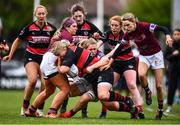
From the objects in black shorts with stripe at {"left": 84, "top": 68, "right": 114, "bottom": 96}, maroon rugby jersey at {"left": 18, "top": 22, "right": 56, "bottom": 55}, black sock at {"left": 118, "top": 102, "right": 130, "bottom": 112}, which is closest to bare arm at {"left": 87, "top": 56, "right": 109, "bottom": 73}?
black shorts with stripe at {"left": 84, "top": 68, "right": 114, "bottom": 96}

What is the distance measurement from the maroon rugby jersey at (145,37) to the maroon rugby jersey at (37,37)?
5.33 feet

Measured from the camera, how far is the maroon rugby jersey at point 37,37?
16.5 meters

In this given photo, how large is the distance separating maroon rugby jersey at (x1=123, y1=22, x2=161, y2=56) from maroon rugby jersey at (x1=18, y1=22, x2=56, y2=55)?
1.63 m

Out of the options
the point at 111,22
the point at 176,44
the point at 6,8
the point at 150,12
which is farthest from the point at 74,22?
the point at 150,12

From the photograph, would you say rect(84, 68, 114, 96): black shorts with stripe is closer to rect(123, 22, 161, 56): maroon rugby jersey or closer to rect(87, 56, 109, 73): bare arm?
rect(87, 56, 109, 73): bare arm

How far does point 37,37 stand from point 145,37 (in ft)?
7.22

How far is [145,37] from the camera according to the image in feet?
52.2

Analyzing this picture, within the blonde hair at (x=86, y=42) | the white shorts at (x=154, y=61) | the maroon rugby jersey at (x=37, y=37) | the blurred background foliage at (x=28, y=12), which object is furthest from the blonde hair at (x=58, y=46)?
the blurred background foliage at (x=28, y=12)

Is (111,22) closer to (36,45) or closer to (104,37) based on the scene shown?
(104,37)

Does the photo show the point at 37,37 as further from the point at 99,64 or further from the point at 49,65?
the point at 99,64

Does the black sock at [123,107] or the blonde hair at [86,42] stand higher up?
the blonde hair at [86,42]

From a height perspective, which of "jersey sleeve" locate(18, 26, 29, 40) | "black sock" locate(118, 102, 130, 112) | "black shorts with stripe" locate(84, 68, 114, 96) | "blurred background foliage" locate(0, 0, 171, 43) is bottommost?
"black sock" locate(118, 102, 130, 112)

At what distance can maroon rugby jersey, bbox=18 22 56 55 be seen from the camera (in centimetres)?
1645

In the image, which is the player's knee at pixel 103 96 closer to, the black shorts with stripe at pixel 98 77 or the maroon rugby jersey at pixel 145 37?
the black shorts with stripe at pixel 98 77
